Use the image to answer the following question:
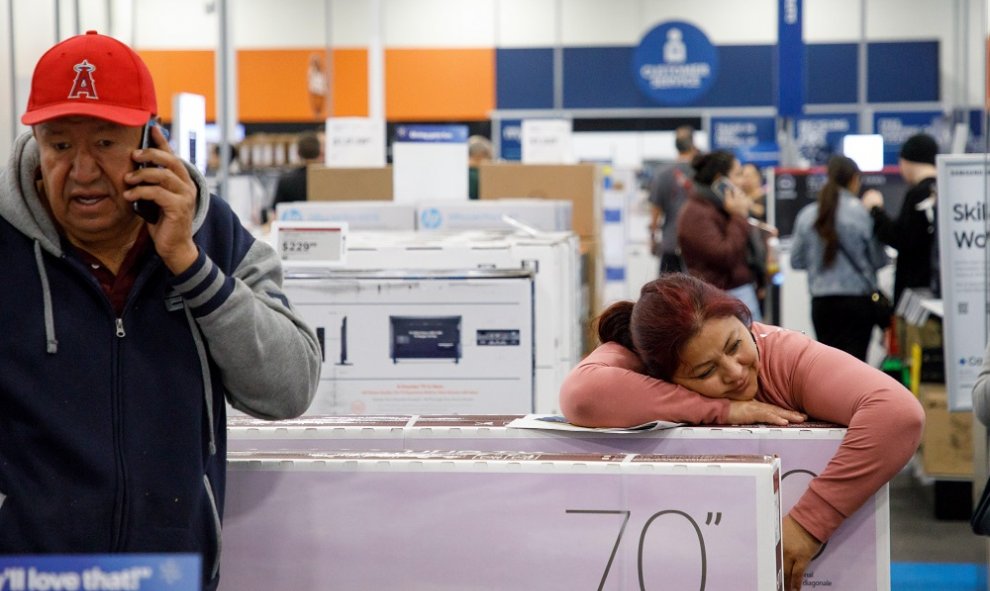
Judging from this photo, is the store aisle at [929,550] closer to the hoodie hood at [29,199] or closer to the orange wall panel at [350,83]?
the hoodie hood at [29,199]

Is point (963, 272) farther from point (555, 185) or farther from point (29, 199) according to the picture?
point (29, 199)

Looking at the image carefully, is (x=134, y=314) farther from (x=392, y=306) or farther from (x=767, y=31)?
(x=767, y=31)

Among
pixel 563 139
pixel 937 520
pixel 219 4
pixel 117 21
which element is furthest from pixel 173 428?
pixel 117 21

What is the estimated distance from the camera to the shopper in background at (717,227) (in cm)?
749

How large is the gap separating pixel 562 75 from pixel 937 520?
45.3ft

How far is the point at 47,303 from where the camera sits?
1836 mm

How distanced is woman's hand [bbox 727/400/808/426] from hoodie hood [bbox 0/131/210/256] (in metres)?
1.02

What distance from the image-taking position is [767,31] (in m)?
19.4

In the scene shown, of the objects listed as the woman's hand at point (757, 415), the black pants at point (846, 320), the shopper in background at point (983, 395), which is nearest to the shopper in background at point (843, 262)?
the black pants at point (846, 320)

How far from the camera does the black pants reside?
754 cm

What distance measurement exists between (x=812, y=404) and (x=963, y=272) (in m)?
2.32

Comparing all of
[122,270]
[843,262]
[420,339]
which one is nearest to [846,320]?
[843,262]

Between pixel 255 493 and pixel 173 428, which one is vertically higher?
pixel 173 428

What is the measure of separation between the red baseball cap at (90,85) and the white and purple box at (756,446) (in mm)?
843
